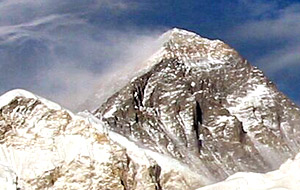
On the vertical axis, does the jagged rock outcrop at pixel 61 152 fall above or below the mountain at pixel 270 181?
below

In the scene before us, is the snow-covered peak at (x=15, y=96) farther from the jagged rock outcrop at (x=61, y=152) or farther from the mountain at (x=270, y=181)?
the mountain at (x=270, y=181)

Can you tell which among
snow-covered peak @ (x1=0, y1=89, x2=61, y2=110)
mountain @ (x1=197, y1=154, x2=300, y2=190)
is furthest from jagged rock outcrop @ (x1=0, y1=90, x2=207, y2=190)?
mountain @ (x1=197, y1=154, x2=300, y2=190)

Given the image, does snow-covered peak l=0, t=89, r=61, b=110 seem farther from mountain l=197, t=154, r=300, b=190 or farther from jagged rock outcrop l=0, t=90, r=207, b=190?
mountain l=197, t=154, r=300, b=190

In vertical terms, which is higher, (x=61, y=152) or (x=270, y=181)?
(x=270, y=181)

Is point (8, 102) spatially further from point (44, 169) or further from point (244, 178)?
point (244, 178)

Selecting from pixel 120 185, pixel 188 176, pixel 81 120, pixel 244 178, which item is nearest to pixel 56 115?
pixel 81 120

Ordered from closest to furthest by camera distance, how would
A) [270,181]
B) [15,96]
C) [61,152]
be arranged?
[270,181] < [61,152] < [15,96]

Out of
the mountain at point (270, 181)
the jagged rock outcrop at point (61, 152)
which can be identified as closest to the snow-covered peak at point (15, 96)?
the jagged rock outcrop at point (61, 152)

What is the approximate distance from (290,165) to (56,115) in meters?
133

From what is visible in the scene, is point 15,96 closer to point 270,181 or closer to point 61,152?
point 61,152

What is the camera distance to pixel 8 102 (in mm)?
157375

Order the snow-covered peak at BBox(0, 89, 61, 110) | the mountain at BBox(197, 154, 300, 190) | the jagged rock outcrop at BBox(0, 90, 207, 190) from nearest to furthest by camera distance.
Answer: the mountain at BBox(197, 154, 300, 190) < the jagged rock outcrop at BBox(0, 90, 207, 190) < the snow-covered peak at BBox(0, 89, 61, 110)

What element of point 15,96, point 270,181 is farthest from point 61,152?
point 270,181

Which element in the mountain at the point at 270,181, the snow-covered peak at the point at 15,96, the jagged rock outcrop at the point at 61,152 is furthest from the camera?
the snow-covered peak at the point at 15,96
